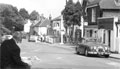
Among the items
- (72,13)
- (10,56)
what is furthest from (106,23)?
(10,56)

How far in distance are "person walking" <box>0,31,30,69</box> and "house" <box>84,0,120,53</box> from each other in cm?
2761

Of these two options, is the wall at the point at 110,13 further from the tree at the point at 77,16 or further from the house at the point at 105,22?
the tree at the point at 77,16

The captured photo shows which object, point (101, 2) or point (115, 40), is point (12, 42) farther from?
point (101, 2)

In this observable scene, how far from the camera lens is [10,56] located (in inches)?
238

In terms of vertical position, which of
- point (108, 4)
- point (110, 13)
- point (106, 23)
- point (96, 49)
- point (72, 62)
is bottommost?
point (72, 62)

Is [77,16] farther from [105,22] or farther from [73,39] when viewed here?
[105,22]

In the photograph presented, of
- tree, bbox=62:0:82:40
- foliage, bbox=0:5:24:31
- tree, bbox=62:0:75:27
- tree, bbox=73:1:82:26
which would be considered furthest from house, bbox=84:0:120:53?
tree, bbox=62:0:75:27

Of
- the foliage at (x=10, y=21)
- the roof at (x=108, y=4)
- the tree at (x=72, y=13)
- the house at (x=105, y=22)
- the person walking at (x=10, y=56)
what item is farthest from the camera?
the tree at (x=72, y=13)

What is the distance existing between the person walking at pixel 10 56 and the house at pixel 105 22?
27.6 m

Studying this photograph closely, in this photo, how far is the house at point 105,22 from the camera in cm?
3409

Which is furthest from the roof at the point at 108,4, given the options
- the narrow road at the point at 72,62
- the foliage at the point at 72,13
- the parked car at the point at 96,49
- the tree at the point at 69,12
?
the tree at the point at 69,12

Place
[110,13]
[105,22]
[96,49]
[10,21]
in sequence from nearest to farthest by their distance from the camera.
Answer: [10,21] → [96,49] → [105,22] → [110,13]

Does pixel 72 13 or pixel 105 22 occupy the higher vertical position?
pixel 72 13

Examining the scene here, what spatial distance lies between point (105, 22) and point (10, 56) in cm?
3178
